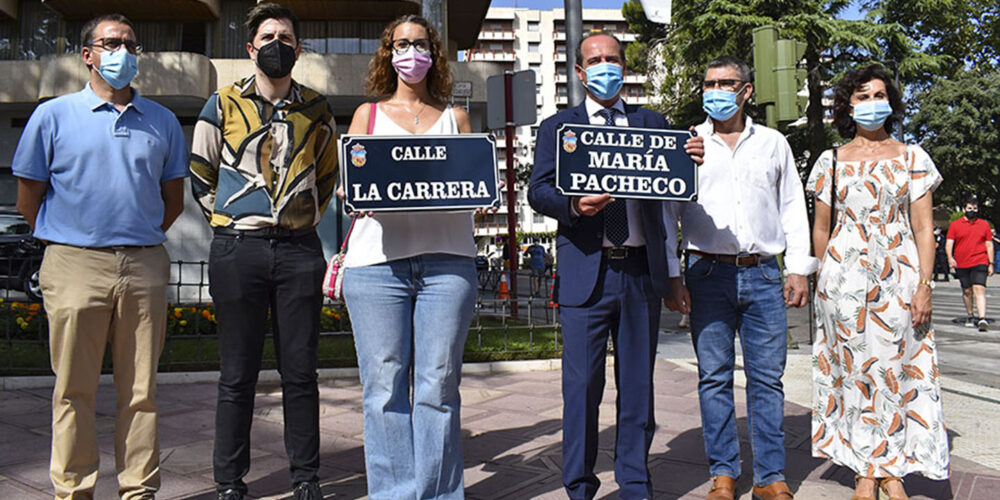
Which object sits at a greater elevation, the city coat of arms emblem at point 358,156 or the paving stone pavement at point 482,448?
the city coat of arms emblem at point 358,156

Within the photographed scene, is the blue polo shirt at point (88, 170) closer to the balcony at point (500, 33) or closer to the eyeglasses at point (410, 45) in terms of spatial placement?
the eyeglasses at point (410, 45)

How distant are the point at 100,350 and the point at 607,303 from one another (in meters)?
2.19

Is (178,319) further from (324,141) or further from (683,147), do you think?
(683,147)

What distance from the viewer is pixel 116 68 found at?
3.43 m

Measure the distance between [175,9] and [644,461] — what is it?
2091cm

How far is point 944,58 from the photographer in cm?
2919

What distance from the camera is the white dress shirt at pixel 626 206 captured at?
340cm

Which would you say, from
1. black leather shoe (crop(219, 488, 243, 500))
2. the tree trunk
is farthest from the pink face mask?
the tree trunk

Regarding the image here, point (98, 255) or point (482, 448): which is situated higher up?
point (98, 255)

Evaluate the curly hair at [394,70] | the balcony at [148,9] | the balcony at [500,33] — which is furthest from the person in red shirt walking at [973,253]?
the balcony at [500,33]

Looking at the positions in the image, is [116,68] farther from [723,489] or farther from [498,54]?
[498,54]

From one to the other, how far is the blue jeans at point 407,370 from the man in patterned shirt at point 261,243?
1.57 ft

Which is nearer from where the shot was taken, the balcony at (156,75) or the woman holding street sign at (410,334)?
the woman holding street sign at (410,334)

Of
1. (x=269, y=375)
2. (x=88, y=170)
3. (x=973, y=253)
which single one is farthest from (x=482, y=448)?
(x=973, y=253)
